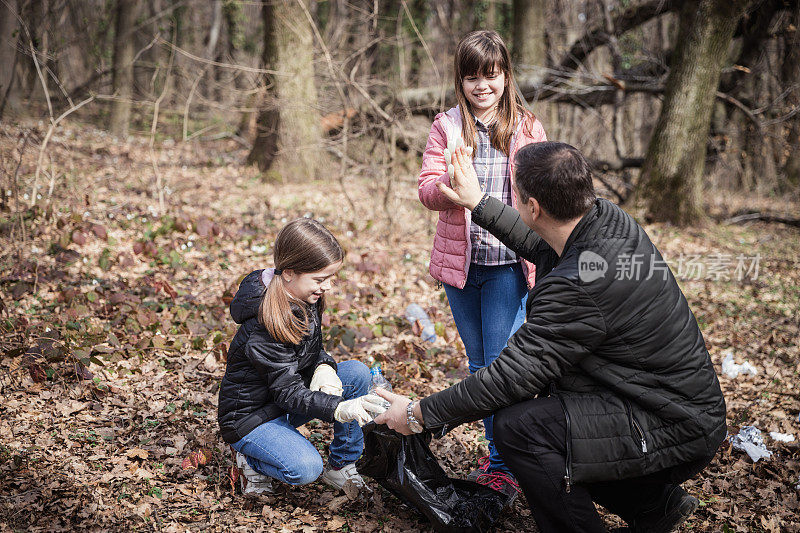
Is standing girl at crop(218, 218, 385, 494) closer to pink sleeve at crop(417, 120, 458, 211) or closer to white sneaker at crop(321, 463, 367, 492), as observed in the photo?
white sneaker at crop(321, 463, 367, 492)

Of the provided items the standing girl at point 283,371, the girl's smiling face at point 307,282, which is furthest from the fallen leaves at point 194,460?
the girl's smiling face at point 307,282

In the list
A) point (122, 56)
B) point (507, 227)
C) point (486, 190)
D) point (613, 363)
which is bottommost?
point (613, 363)

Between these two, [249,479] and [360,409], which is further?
[249,479]

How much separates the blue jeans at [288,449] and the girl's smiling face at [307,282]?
56cm

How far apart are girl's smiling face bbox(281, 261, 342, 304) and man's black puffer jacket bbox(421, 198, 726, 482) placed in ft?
2.71

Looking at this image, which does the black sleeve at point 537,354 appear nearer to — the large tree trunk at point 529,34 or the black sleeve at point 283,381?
the black sleeve at point 283,381

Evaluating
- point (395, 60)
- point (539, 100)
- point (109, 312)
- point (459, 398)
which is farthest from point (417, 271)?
point (395, 60)

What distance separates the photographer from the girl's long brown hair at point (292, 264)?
2.52 m

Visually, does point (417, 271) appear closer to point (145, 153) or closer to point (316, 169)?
point (316, 169)

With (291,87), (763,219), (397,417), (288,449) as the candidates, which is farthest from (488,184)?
(763,219)

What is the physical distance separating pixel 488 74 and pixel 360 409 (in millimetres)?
1590

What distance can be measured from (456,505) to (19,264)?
4230 millimetres

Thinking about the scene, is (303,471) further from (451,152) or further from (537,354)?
(451,152)

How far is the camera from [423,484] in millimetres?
2520
